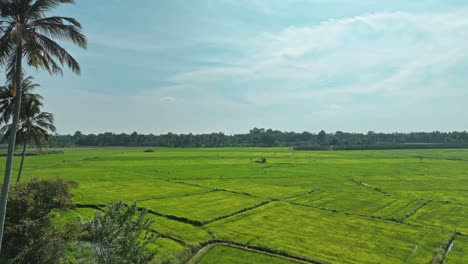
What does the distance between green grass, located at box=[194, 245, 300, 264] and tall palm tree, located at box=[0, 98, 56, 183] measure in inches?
729

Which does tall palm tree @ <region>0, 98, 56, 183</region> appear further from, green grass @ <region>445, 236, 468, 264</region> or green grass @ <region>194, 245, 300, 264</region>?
green grass @ <region>445, 236, 468, 264</region>

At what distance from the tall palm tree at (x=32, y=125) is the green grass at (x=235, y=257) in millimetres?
18523

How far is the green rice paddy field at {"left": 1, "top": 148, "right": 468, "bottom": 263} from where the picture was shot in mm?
29688

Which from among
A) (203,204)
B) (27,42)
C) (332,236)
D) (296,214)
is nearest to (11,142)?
(27,42)

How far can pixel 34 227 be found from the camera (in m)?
23.6

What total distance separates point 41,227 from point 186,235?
42.0 feet

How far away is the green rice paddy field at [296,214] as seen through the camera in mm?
29688

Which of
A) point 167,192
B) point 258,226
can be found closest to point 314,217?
point 258,226

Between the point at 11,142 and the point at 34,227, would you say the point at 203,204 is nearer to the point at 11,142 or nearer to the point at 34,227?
the point at 34,227

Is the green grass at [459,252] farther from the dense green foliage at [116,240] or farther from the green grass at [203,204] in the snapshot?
the dense green foliage at [116,240]

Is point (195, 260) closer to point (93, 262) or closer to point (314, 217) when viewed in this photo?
point (93, 262)

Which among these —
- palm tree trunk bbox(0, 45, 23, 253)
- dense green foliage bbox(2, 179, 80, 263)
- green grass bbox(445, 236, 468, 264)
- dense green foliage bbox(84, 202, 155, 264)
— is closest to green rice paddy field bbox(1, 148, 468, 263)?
A: green grass bbox(445, 236, 468, 264)

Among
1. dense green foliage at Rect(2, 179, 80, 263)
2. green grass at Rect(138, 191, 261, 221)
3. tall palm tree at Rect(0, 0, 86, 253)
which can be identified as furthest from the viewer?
green grass at Rect(138, 191, 261, 221)

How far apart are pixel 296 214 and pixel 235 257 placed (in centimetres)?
1638
